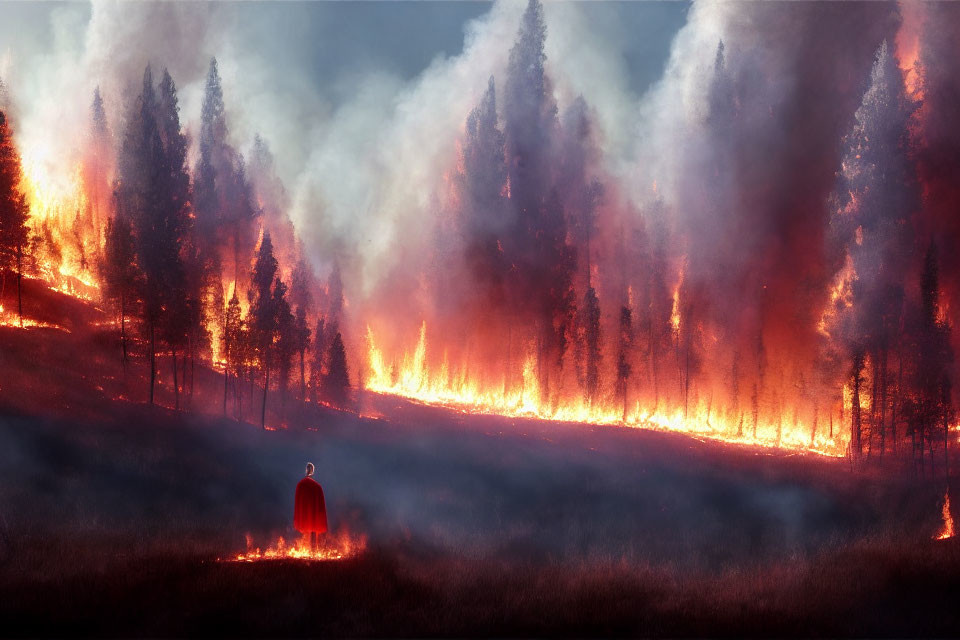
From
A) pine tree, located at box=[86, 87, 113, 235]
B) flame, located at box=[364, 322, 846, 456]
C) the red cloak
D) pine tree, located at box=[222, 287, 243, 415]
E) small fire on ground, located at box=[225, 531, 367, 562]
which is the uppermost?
pine tree, located at box=[86, 87, 113, 235]

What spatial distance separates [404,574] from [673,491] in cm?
1779

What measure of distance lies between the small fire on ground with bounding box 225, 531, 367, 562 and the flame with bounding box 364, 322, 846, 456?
98.2ft

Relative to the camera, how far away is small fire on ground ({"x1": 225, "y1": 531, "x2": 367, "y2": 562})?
65.8 ft

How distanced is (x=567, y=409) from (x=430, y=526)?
35.2 m

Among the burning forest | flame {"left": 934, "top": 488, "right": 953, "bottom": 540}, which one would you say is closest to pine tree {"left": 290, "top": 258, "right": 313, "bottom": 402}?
the burning forest

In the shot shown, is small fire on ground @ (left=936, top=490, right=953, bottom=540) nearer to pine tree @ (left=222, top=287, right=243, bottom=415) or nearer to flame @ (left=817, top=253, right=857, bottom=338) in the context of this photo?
flame @ (left=817, top=253, right=857, bottom=338)

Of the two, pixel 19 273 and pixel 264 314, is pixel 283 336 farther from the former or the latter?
pixel 19 273

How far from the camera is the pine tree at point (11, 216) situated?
4500 centimetres

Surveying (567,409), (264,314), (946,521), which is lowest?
(946,521)

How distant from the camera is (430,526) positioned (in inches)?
1040

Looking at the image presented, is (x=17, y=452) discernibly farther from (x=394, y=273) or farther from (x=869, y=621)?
(x=394, y=273)

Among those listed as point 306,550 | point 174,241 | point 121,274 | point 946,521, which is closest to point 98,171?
point 174,241

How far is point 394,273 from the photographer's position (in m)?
88.4

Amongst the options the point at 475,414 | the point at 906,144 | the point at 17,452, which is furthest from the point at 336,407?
the point at 906,144
